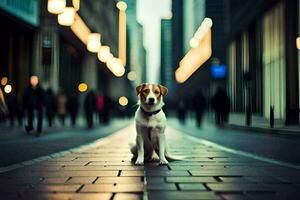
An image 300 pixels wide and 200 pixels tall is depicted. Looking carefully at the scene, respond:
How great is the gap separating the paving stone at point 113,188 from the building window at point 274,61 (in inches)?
955

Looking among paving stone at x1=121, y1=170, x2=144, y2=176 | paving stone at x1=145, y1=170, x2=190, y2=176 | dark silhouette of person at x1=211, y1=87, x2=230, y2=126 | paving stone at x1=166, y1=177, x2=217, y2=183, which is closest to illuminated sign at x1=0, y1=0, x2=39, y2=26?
dark silhouette of person at x1=211, y1=87, x2=230, y2=126

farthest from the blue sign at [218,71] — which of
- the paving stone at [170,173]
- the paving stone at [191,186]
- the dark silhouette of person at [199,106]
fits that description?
the paving stone at [191,186]

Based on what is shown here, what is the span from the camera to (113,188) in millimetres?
4719

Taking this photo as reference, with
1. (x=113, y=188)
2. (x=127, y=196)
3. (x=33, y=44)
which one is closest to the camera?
(x=127, y=196)

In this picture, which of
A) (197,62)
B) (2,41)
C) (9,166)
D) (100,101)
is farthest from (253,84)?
(197,62)

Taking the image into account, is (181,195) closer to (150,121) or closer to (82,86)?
(150,121)

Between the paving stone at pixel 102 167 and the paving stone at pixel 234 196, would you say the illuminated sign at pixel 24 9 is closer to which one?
the paving stone at pixel 102 167

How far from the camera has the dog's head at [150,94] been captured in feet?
21.5

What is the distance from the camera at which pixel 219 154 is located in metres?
8.59

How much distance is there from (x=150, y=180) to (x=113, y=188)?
65 centimetres

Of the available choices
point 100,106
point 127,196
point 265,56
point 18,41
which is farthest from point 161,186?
point 265,56

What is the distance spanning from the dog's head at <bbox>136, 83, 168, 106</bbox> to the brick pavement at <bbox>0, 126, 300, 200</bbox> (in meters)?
0.89

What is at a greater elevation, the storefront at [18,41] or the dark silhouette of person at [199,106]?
the storefront at [18,41]

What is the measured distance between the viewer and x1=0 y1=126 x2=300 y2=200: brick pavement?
4363 mm
